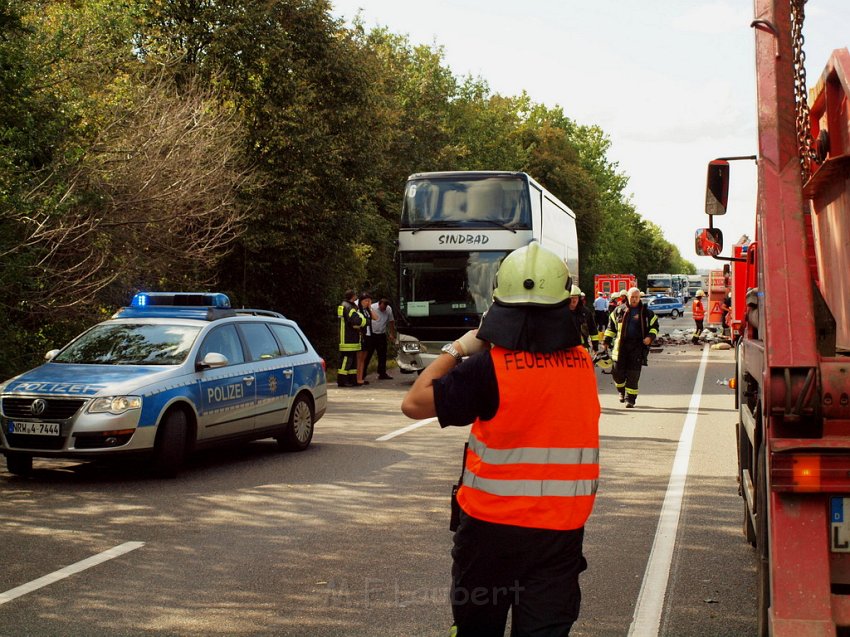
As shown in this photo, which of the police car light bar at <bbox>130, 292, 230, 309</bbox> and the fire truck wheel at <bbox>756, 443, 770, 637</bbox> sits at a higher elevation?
the police car light bar at <bbox>130, 292, 230, 309</bbox>

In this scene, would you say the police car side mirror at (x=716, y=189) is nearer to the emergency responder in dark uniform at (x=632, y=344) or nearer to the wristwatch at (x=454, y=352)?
the wristwatch at (x=454, y=352)

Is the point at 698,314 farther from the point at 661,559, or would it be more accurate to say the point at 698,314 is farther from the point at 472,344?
the point at 472,344

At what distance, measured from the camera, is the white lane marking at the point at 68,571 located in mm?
6168

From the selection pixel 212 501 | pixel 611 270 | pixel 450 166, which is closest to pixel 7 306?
pixel 212 501

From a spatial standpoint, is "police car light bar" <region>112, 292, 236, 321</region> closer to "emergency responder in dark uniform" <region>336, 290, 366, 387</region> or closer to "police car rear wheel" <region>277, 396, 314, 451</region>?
"police car rear wheel" <region>277, 396, 314, 451</region>

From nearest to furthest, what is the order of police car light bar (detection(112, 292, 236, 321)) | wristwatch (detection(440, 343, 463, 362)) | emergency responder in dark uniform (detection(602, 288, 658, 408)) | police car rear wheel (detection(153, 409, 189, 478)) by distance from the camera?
wristwatch (detection(440, 343, 463, 362))
police car rear wheel (detection(153, 409, 189, 478))
police car light bar (detection(112, 292, 236, 321))
emergency responder in dark uniform (detection(602, 288, 658, 408))

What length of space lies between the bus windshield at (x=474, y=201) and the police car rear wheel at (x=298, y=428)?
8921 millimetres

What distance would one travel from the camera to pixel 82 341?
11430mm

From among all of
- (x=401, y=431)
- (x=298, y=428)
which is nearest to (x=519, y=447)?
(x=298, y=428)

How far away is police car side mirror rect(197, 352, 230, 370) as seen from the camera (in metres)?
10.9

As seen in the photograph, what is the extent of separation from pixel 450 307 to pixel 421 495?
12080mm

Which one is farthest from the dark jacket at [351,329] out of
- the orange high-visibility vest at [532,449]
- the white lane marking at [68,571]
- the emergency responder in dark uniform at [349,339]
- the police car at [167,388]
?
the orange high-visibility vest at [532,449]

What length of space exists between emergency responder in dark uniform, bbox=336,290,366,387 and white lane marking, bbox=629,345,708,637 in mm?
10225

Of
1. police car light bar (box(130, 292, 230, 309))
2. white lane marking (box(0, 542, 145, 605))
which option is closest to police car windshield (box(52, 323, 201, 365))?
police car light bar (box(130, 292, 230, 309))
